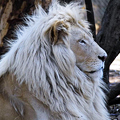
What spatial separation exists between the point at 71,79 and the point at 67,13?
643 millimetres

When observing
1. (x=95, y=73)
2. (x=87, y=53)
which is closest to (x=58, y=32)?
(x=87, y=53)

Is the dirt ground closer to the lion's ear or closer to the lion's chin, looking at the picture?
the lion's chin

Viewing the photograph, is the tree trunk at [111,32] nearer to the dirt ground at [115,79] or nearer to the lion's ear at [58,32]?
the dirt ground at [115,79]

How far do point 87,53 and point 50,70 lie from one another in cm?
39

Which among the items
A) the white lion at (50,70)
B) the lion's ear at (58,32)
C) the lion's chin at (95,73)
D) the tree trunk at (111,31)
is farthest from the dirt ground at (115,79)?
the lion's ear at (58,32)

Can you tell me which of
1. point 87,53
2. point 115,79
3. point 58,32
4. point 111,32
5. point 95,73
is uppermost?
point 58,32

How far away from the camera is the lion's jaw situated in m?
3.52

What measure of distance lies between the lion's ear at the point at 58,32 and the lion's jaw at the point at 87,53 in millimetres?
107

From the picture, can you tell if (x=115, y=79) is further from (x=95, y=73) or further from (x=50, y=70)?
(x=50, y=70)

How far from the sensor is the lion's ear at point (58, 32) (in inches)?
136

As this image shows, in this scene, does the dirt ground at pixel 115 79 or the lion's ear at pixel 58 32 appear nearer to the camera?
the lion's ear at pixel 58 32

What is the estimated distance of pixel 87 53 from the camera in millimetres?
3541

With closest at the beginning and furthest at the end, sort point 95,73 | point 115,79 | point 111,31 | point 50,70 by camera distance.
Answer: point 50,70
point 95,73
point 111,31
point 115,79

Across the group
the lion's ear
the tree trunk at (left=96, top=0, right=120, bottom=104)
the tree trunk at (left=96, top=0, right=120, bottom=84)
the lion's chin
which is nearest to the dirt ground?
the tree trunk at (left=96, top=0, right=120, bottom=104)
